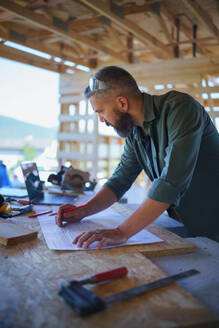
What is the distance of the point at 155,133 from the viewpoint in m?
1.40

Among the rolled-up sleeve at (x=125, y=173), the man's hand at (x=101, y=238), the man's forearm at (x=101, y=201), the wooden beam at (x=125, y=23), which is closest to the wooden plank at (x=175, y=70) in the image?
the wooden beam at (x=125, y=23)

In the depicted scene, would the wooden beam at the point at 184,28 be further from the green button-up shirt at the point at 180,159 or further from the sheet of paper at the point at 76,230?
the sheet of paper at the point at 76,230

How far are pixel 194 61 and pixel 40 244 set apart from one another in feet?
12.7

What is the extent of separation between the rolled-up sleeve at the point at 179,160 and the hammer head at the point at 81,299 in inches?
20.0

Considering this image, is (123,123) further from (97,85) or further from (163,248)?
(163,248)

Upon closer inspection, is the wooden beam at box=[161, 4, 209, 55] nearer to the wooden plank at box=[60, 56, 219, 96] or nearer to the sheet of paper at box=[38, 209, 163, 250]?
the wooden plank at box=[60, 56, 219, 96]

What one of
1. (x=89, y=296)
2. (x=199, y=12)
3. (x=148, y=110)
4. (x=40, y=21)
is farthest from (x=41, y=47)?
(x=89, y=296)

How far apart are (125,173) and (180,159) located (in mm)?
653

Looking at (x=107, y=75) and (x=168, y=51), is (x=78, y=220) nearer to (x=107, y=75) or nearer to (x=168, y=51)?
(x=107, y=75)

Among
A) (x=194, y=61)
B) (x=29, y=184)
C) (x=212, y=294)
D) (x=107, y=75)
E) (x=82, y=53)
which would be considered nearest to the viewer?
(x=212, y=294)

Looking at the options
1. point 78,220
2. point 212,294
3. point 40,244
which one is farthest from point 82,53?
point 212,294

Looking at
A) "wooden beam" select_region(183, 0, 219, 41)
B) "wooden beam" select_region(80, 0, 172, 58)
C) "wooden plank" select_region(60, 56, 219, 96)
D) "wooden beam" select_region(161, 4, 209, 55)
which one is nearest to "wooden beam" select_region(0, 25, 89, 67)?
"wooden plank" select_region(60, 56, 219, 96)

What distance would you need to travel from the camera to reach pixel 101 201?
1556 mm

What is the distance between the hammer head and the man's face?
2.96 ft
